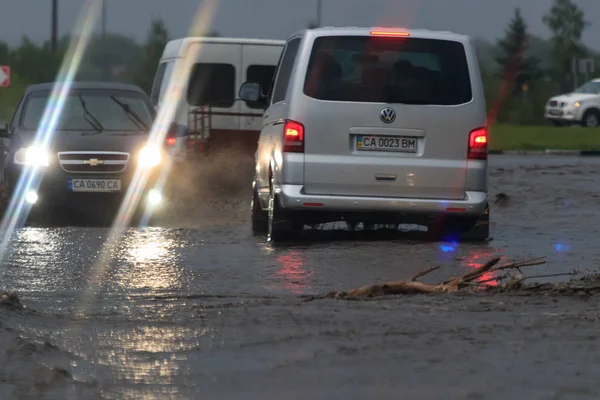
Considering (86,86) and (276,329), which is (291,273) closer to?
(276,329)

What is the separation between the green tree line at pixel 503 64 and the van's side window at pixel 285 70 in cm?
→ 5047

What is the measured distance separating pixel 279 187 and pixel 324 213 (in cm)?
43

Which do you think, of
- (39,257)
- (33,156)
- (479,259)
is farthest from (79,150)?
(479,259)

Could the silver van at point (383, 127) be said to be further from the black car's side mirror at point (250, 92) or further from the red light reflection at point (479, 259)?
the black car's side mirror at point (250, 92)

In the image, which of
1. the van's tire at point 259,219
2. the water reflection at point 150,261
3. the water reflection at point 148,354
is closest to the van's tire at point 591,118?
the van's tire at point 259,219

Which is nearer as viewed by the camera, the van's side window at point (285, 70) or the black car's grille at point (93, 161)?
the van's side window at point (285, 70)

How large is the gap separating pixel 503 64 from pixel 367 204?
109743 mm

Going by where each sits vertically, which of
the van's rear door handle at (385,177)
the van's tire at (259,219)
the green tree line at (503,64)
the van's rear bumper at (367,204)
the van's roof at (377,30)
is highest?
the van's roof at (377,30)

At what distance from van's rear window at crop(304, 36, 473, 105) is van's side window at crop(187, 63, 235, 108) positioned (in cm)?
967

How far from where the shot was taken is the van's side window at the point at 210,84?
21.5 m

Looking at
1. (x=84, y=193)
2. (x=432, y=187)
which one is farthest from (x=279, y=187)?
(x=84, y=193)

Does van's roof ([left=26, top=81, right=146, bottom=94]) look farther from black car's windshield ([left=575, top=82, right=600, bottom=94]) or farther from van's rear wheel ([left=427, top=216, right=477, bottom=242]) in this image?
black car's windshield ([left=575, top=82, right=600, bottom=94])

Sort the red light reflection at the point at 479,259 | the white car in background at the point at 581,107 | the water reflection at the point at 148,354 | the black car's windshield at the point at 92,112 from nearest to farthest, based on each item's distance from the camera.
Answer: the water reflection at the point at 148,354 → the red light reflection at the point at 479,259 → the black car's windshield at the point at 92,112 → the white car in background at the point at 581,107

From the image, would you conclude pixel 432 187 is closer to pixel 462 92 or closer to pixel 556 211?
pixel 462 92
